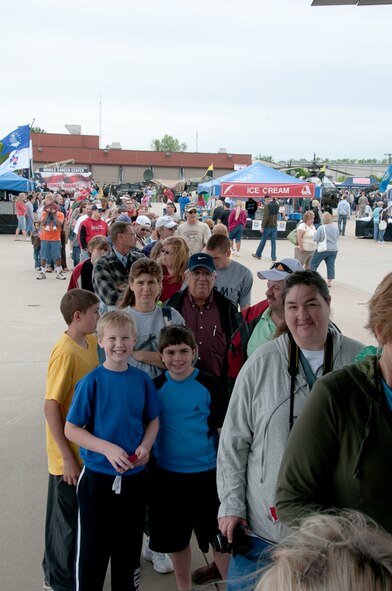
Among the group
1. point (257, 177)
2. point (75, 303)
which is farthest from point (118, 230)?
point (257, 177)

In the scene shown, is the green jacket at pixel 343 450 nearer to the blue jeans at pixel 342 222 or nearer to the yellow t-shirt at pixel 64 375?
the yellow t-shirt at pixel 64 375

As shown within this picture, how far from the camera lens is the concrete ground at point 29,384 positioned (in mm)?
3811

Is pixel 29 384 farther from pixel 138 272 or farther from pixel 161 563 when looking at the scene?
pixel 161 563

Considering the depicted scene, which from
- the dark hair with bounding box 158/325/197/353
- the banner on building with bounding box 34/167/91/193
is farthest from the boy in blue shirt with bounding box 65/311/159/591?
the banner on building with bounding box 34/167/91/193

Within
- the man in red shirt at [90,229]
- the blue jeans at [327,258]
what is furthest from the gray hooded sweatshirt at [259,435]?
the blue jeans at [327,258]

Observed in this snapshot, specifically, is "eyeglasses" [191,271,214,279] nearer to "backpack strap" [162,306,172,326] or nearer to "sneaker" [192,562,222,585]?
"backpack strap" [162,306,172,326]

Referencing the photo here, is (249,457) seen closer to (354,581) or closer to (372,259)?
(354,581)

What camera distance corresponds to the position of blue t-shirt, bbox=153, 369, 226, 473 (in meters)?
3.25

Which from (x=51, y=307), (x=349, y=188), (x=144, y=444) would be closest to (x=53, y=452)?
(x=144, y=444)

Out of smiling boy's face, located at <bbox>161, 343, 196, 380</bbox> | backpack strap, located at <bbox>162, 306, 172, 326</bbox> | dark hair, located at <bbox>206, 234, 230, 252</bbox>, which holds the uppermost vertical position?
dark hair, located at <bbox>206, 234, 230, 252</bbox>

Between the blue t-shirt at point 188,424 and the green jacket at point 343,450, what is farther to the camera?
the blue t-shirt at point 188,424

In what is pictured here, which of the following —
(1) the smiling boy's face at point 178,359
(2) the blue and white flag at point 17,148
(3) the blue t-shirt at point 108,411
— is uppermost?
(2) the blue and white flag at point 17,148

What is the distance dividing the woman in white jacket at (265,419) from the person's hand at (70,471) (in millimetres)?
1016

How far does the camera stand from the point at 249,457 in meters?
2.50
